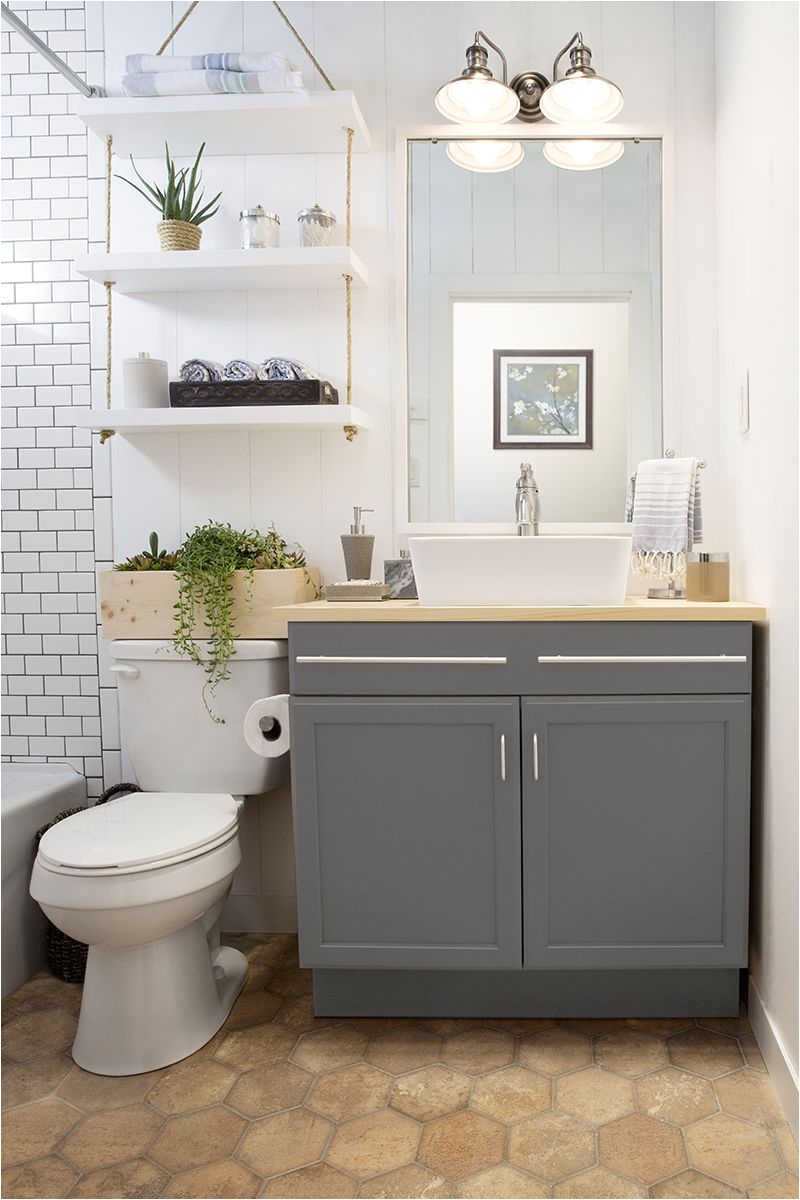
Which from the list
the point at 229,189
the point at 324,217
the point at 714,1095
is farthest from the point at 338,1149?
the point at 229,189

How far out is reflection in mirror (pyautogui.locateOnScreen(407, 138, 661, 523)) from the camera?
221 centimetres

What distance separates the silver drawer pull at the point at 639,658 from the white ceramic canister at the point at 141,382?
48.8 inches

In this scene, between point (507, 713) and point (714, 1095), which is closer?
point (714, 1095)

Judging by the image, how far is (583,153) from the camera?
7.16 ft

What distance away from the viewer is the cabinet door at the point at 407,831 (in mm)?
1782

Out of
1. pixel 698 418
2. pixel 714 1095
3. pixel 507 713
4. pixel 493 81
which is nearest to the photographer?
pixel 714 1095

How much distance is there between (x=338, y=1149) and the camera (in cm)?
149

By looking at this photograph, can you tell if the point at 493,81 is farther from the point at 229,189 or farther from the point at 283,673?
the point at 283,673

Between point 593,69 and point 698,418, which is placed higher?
point 593,69

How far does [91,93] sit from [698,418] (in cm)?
185

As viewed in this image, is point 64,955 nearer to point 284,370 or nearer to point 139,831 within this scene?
point 139,831

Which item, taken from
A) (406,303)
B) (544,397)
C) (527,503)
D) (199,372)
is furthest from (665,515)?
(199,372)

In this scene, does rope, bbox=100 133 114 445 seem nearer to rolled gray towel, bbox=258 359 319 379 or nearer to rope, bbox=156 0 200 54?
rope, bbox=156 0 200 54

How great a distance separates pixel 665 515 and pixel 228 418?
1118 mm
